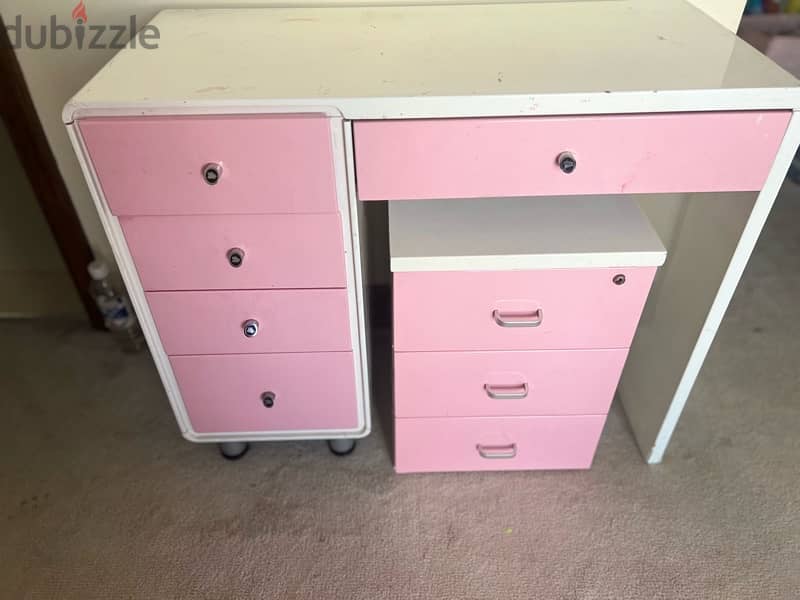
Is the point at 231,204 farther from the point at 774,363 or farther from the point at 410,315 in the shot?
the point at 774,363

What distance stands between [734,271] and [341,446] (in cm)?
85

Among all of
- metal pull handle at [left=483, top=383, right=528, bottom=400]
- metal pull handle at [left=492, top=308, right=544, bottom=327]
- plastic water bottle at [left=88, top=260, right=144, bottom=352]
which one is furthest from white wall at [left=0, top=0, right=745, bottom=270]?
metal pull handle at [left=483, top=383, right=528, bottom=400]

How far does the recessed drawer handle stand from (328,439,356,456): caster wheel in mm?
289

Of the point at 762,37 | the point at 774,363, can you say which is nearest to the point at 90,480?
the point at 774,363

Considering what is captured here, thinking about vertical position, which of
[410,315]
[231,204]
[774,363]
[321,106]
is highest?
[321,106]

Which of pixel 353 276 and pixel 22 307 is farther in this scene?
pixel 22 307

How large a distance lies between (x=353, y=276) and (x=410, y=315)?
0.39 feet

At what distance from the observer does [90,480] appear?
1329mm

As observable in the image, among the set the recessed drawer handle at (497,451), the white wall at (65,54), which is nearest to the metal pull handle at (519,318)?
the recessed drawer handle at (497,451)

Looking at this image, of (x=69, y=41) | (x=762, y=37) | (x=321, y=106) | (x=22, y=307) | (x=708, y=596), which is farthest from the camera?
(x=762, y=37)

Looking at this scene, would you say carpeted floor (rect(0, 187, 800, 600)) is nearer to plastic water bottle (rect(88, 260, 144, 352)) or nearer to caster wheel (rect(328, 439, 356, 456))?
caster wheel (rect(328, 439, 356, 456))

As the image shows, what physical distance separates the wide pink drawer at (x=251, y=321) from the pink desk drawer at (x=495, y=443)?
0.26 m

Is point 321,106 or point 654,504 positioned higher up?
point 321,106

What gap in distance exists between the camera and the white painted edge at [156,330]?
89 cm
